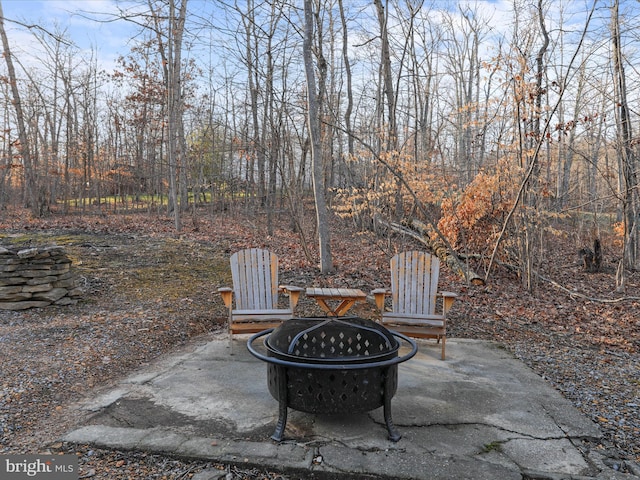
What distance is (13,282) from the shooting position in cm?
477

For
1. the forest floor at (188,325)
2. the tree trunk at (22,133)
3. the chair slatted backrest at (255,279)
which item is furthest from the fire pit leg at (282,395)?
the tree trunk at (22,133)

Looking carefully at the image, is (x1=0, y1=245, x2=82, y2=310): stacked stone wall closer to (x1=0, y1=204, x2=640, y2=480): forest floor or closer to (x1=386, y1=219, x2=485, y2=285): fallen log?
(x1=0, y1=204, x2=640, y2=480): forest floor

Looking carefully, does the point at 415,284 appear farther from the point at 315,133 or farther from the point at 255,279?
the point at 315,133

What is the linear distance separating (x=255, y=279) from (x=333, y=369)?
7.51 feet

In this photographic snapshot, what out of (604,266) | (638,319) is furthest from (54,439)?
(604,266)

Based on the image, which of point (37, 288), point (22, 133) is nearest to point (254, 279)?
point (37, 288)

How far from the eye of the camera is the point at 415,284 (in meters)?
4.25

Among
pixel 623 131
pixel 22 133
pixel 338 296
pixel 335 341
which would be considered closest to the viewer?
pixel 335 341

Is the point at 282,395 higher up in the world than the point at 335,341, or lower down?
lower down

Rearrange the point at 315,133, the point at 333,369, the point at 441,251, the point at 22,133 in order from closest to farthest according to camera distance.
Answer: the point at 333,369 < the point at 315,133 < the point at 441,251 < the point at 22,133

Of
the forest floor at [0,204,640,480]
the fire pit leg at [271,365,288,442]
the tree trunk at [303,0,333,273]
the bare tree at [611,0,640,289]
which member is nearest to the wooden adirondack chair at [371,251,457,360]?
the forest floor at [0,204,640,480]

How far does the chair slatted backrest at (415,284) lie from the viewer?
423 centimetres

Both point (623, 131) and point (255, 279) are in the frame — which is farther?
point (623, 131)

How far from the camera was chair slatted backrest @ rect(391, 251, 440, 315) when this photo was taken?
423 centimetres
